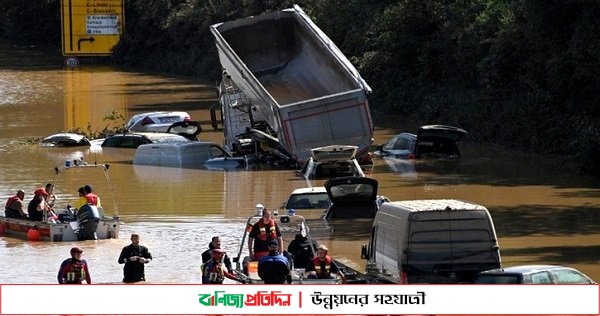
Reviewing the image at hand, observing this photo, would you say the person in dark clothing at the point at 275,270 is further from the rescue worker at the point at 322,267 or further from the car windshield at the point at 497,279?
the car windshield at the point at 497,279

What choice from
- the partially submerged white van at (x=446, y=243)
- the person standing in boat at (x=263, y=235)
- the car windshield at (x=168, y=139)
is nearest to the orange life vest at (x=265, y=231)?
the person standing in boat at (x=263, y=235)

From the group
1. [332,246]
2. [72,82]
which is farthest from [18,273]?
[72,82]

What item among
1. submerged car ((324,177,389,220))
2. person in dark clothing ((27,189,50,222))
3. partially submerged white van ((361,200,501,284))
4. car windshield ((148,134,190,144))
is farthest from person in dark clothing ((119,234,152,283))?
car windshield ((148,134,190,144))

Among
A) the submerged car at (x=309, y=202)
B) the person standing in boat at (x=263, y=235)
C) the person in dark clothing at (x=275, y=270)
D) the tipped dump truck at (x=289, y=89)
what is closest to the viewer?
the person in dark clothing at (x=275, y=270)

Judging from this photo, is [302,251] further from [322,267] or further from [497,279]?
[497,279]

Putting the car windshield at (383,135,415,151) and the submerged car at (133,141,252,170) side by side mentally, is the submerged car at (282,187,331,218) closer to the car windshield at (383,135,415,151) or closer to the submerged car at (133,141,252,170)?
the submerged car at (133,141,252,170)

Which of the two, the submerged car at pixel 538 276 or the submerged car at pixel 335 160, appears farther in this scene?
the submerged car at pixel 335 160

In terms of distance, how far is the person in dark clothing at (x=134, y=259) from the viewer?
2159cm

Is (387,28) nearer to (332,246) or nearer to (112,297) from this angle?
(332,246)

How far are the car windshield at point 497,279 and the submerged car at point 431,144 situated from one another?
2448 cm

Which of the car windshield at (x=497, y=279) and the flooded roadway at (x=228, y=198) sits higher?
the car windshield at (x=497, y=279)

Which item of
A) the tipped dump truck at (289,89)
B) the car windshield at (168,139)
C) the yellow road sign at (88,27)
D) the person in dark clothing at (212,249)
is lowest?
the person in dark clothing at (212,249)

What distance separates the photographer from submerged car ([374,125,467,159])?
4219 cm

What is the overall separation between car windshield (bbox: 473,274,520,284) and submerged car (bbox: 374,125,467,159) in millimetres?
24481
